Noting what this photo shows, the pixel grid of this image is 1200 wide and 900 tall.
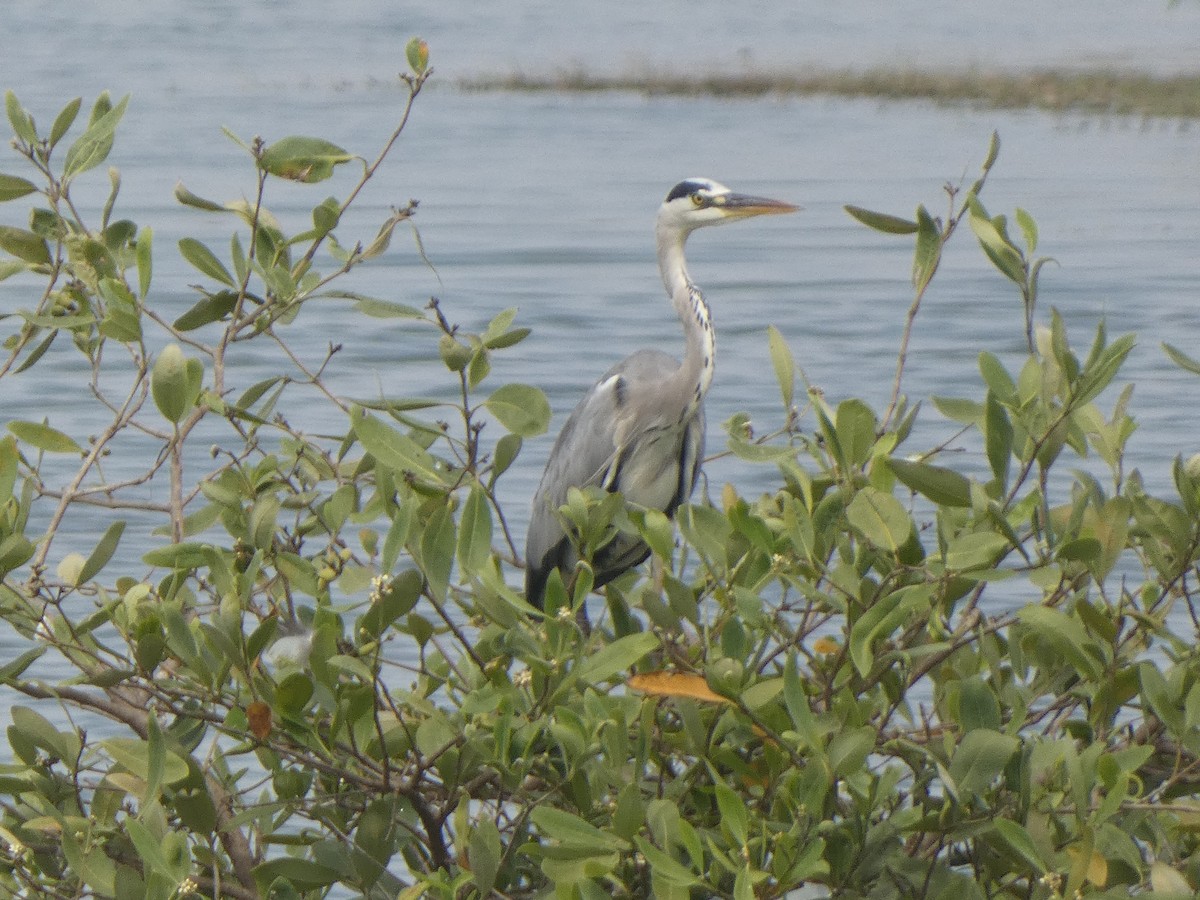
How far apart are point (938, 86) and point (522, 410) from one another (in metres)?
19.2

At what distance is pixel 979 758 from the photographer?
7.32 feet

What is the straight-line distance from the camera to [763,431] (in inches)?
286

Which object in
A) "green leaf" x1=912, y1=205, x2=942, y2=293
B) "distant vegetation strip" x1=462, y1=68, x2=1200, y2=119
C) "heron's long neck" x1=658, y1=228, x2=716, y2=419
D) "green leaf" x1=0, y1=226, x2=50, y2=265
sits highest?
"green leaf" x1=912, y1=205, x2=942, y2=293

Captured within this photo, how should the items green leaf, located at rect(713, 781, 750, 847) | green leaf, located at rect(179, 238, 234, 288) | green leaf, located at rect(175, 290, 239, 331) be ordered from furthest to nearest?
green leaf, located at rect(175, 290, 239, 331)
green leaf, located at rect(179, 238, 234, 288)
green leaf, located at rect(713, 781, 750, 847)

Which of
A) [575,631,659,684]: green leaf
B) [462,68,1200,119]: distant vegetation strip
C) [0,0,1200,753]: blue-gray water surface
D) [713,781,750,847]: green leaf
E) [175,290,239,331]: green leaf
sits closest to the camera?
[713,781,750,847]: green leaf

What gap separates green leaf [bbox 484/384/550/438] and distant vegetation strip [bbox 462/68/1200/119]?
17.8 meters

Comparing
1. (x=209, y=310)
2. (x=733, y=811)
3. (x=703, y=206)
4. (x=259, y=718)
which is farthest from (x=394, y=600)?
(x=703, y=206)

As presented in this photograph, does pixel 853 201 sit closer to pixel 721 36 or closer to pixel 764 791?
pixel 764 791

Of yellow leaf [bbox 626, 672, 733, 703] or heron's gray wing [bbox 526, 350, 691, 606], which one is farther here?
heron's gray wing [bbox 526, 350, 691, 606]

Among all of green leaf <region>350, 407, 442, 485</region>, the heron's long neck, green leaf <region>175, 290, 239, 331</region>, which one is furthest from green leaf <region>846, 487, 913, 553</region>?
the heron's long neck

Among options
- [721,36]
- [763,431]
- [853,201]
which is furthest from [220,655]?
[721,36]

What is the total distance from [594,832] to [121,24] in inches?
1042

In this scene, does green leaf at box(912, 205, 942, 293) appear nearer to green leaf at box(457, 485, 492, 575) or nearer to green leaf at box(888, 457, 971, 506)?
green leaf at box(888, 457, 971, 506)

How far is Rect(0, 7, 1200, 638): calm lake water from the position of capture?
878cm
